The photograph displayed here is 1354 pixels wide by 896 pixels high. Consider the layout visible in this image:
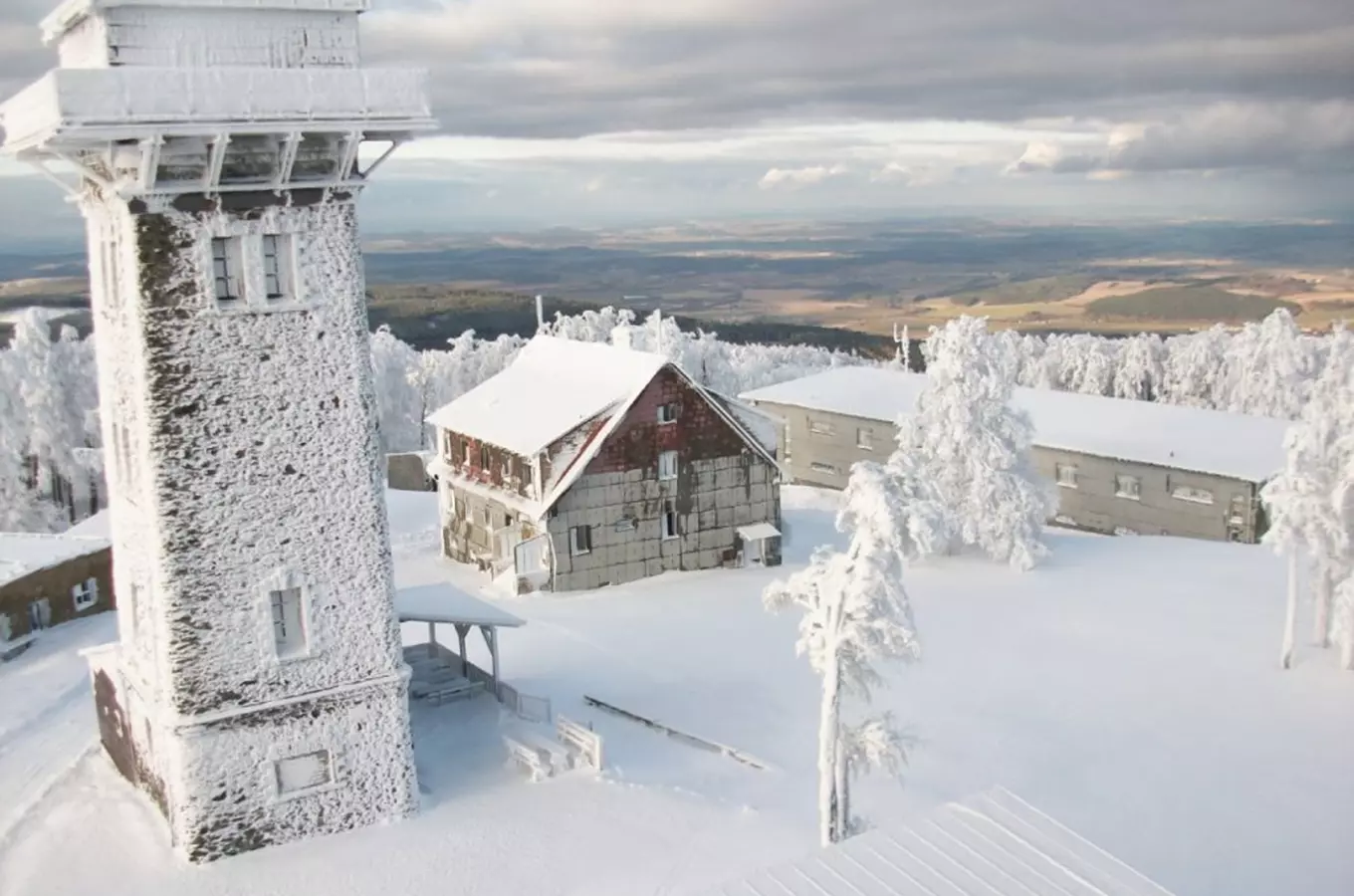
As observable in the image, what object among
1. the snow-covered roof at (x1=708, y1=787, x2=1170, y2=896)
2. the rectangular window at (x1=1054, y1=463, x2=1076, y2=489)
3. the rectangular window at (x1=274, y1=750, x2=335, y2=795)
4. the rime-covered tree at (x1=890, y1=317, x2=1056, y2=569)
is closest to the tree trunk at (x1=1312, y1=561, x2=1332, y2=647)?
the rime-covered tree at (x1=890, y1=317, x2=1056, y2=569)

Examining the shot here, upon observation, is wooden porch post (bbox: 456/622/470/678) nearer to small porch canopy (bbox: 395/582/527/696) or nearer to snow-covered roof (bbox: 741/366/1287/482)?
small porch canopy (bbox: 395/582/527/696)

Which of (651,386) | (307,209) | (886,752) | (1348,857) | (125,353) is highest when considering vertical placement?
(307,209)

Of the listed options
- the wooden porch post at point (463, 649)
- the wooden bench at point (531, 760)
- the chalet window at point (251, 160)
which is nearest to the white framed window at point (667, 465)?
the wooden porch post at point (463, 649)

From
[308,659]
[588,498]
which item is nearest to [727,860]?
[308,659]

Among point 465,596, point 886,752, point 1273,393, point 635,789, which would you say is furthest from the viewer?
point 1273,393

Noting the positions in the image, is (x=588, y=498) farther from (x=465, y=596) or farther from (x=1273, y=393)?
(x=1273, y=393)

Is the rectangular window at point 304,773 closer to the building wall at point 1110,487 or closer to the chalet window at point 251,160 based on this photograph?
the chalet window at point 251,160

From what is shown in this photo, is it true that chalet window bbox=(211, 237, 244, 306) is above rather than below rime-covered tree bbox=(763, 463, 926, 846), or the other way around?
above
